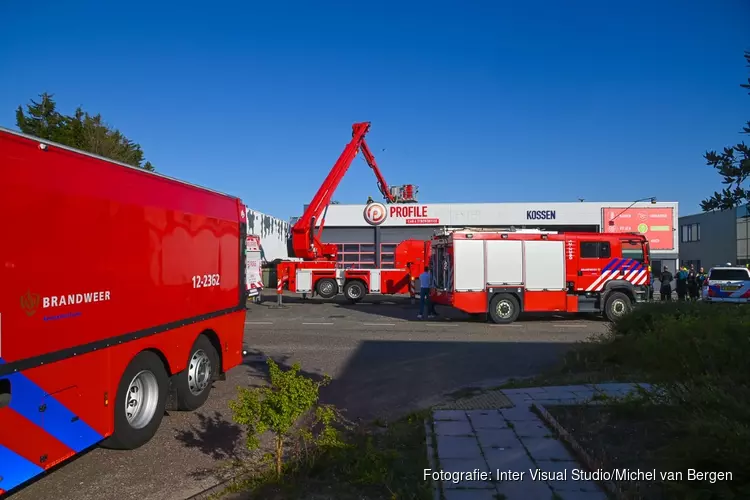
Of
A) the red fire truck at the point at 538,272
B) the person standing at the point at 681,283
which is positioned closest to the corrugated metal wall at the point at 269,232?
the red fire truck at the point at 538,272

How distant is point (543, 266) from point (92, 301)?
14.1 metres

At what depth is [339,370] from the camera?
9.20 meters

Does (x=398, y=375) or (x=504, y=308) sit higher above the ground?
(x=504, y=308)

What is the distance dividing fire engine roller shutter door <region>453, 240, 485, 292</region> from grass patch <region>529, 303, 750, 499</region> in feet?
21.4

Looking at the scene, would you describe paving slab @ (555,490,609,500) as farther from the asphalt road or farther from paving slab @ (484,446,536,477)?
the asphalt road

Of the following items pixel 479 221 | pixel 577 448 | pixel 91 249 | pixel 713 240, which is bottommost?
pixel 577 448

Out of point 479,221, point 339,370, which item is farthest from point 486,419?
point 479,221

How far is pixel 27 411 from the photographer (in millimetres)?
3748

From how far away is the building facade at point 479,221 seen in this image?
34625mm

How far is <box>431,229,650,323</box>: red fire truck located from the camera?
16141mm

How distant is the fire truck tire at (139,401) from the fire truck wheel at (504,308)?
39.1ft

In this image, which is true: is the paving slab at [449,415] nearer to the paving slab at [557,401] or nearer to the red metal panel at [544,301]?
the paving slab at [557,401]

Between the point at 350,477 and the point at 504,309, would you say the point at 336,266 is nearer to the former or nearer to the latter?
the point at 504,309

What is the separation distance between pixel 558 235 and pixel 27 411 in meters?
15.5
